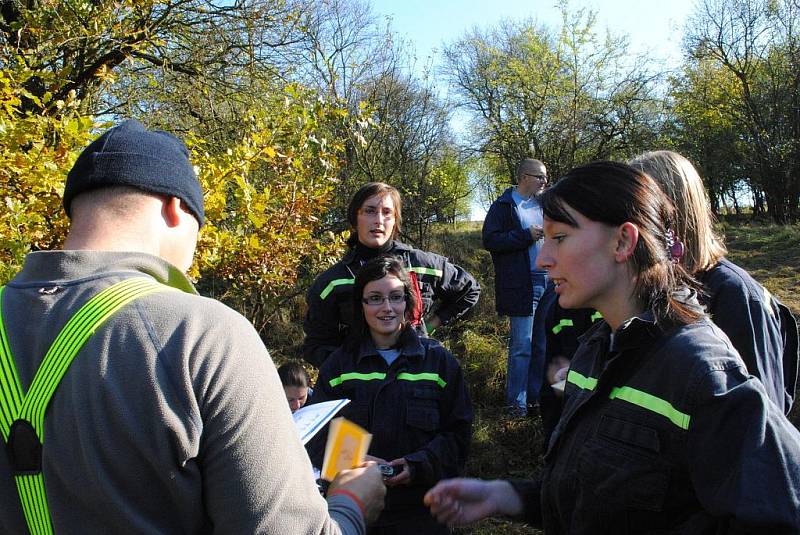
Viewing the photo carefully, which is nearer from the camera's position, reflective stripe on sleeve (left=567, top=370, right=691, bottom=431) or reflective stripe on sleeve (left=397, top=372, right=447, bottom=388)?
reflective stripe on sleeve (left=567, top=370, right=691, bottom=431)

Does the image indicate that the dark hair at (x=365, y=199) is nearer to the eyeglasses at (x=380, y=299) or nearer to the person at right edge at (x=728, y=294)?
the eyeglasses at (x=380, y=299)

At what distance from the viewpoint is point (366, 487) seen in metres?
1.61

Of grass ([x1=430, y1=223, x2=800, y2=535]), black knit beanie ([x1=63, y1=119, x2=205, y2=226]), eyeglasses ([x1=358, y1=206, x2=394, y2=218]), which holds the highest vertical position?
eyeglasses ([x1=358, y1=206, x2=394, y2=218])

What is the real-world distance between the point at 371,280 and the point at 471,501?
1.40m

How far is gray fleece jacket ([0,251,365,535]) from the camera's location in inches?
42.1

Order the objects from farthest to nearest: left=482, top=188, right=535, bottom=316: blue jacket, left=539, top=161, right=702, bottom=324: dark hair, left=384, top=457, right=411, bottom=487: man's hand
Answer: left=482, top=188, right=535, bottom=316: blue jacket, left=384, top=457, right=411, bottom=487: man's hand, left=539, top=161, right=702, bottom=324: dark hair

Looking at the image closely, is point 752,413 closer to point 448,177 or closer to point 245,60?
point 245,60

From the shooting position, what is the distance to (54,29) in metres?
4.89

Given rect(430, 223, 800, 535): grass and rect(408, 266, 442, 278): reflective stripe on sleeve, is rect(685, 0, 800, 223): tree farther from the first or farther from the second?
rect(408, 266, 442, 278): reflective stripe on sleeve

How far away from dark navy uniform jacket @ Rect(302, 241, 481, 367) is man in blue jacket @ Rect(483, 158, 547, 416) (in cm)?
167

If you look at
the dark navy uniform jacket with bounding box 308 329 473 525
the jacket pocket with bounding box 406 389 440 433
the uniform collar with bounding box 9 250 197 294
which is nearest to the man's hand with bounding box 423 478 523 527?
the dark navy uniform jacket with bounding box 308 329 473 525

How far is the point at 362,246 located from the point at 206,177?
1417mm

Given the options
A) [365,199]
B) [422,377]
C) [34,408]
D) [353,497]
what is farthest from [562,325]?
[34,408]

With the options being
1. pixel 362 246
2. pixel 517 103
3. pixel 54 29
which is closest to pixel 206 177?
pixel 362 246
